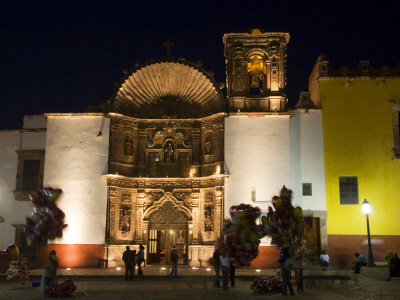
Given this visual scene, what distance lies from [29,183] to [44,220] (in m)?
3.09

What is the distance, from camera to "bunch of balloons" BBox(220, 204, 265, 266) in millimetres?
14906

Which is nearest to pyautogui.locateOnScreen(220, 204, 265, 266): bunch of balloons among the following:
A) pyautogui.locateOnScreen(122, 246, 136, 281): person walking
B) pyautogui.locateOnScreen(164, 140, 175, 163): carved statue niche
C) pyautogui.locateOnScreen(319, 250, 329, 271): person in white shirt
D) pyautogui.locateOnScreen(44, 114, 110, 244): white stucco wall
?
pyautogui.locateOnScreen(122, 246, 136, 281): person walking

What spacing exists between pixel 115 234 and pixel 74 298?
10.5 m

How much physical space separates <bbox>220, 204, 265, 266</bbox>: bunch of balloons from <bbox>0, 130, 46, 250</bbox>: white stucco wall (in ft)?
46.6

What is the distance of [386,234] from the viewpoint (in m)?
23.8

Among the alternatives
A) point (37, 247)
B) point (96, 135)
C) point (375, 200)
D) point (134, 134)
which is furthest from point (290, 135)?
point (37, 247)

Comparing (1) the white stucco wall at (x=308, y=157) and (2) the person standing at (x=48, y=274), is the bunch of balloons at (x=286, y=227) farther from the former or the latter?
(1) the white stucco wall at (x=308, y=157)

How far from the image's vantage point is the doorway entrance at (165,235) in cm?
2522

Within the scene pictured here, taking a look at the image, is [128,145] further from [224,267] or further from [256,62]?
[224,267]

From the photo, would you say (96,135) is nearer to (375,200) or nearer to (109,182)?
(109,182)

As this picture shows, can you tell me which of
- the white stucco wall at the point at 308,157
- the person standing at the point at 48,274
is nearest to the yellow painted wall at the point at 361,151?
the white stucco wall at the point at 308,157

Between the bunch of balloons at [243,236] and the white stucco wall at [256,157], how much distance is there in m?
8.76

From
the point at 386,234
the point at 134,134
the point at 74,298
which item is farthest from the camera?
the point at 134,134

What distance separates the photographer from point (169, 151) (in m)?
26.2
